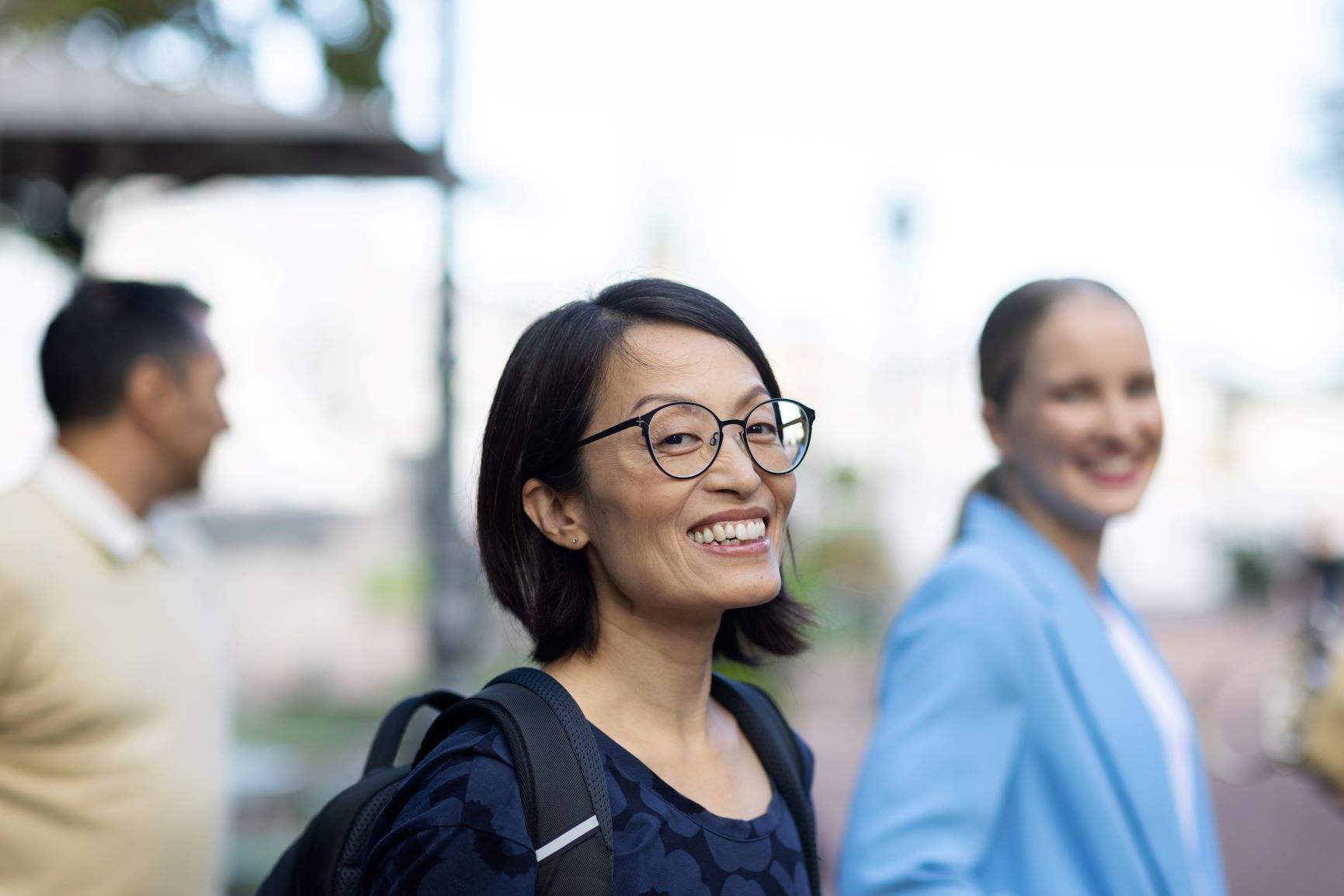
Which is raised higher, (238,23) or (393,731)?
(238,23)

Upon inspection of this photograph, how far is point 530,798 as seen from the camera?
1.35 meters

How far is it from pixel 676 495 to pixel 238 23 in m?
7.17

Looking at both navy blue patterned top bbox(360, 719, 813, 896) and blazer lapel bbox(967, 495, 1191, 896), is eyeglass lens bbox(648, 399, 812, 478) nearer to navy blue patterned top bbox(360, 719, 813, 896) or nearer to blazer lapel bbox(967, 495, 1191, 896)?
navy blue patterned top bbox(360, 719, 813, 896)

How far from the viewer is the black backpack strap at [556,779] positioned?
134cm

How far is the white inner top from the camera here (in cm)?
217

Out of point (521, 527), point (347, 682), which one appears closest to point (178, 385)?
point (521, 527)

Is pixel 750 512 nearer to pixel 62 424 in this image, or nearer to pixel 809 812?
pixel 809 812

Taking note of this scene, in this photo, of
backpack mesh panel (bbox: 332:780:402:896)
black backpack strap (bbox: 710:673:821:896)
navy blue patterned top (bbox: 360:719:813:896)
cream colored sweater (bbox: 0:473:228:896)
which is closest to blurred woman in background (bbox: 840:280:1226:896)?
black backpack strap (bbox: 710:673:821:896)

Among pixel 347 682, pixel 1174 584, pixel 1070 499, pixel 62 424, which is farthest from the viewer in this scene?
pixel 1174 584

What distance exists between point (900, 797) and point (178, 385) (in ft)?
6.29

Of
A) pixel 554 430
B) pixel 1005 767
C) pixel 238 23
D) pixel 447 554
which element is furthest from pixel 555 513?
pixel 238 23

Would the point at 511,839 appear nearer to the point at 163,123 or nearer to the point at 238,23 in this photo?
the point at 163,123

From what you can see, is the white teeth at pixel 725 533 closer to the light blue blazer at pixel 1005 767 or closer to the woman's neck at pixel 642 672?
the woman's neck at pixel 642 672

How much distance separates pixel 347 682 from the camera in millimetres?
11164
